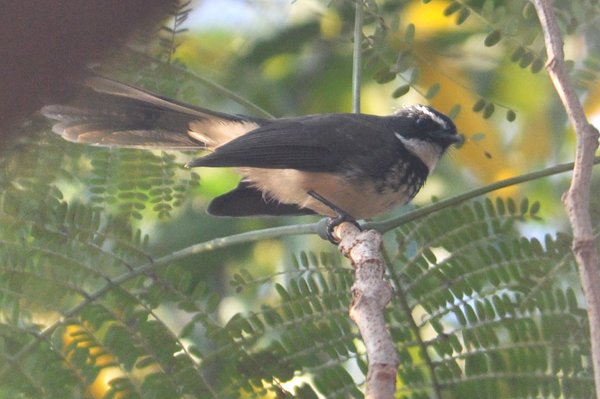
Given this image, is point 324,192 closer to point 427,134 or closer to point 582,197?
point 427,134

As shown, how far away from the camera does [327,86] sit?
5.10 m

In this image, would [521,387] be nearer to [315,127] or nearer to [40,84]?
[315,127]

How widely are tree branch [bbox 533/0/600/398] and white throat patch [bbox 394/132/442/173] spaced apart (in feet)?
7.02

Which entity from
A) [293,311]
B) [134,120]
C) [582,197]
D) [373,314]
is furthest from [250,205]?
[582,197]

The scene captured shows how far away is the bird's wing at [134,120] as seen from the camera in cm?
275

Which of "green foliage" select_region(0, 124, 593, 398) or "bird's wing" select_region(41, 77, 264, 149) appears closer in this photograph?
"green foliage" select_region(0, 124, 593, 398)

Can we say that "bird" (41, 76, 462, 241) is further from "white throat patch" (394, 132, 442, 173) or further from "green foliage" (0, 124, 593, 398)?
"green foliage" (0, 124, 593, 398)

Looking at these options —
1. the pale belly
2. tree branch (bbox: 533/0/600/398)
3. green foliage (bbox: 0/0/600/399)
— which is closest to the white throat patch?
the pale belly

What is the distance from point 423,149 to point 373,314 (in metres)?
2.45

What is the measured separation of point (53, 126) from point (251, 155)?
0.76 metres

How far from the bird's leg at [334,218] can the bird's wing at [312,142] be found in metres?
0.10

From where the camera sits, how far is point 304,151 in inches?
131

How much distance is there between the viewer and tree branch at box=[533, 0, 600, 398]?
0.85 m

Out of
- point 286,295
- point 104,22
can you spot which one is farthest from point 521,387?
point 104,22
